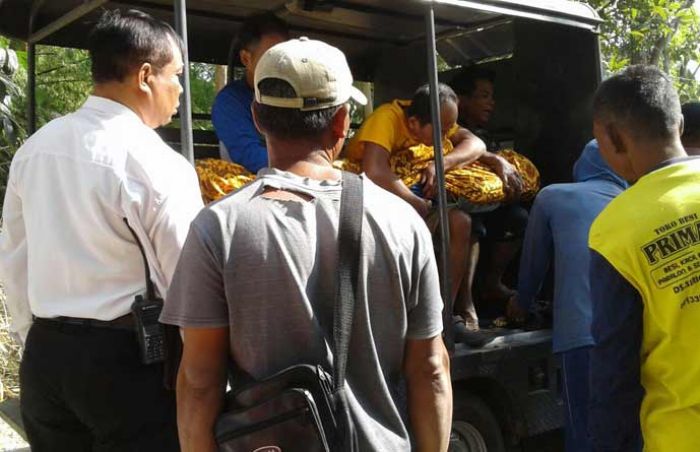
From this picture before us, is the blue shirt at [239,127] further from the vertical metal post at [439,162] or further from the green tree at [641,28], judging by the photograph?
the green tree at [641,28]

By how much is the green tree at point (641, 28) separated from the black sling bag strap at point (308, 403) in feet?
20.3

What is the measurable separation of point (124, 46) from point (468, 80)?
2937 millimetres

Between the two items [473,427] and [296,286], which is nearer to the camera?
[296,286]

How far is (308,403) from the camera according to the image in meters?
1.61

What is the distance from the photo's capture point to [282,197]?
1.72 m

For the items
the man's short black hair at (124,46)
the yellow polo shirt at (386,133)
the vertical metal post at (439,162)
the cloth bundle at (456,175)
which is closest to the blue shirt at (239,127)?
the cloth bundle at (456,175)

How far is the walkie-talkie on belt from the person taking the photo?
2.18 meters

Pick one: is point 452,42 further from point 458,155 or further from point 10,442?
point 10,442

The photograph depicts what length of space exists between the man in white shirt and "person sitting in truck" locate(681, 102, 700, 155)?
2.48m

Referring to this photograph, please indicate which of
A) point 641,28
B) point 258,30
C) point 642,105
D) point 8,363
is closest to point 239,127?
point 258,30

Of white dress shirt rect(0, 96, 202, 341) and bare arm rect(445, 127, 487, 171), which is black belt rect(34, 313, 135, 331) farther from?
bare arm rect(445, 127, 487, 171)

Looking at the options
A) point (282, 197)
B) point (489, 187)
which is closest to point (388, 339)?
point (282, 197)

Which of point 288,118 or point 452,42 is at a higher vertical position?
point 452,42

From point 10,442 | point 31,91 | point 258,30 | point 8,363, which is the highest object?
point 258,30
